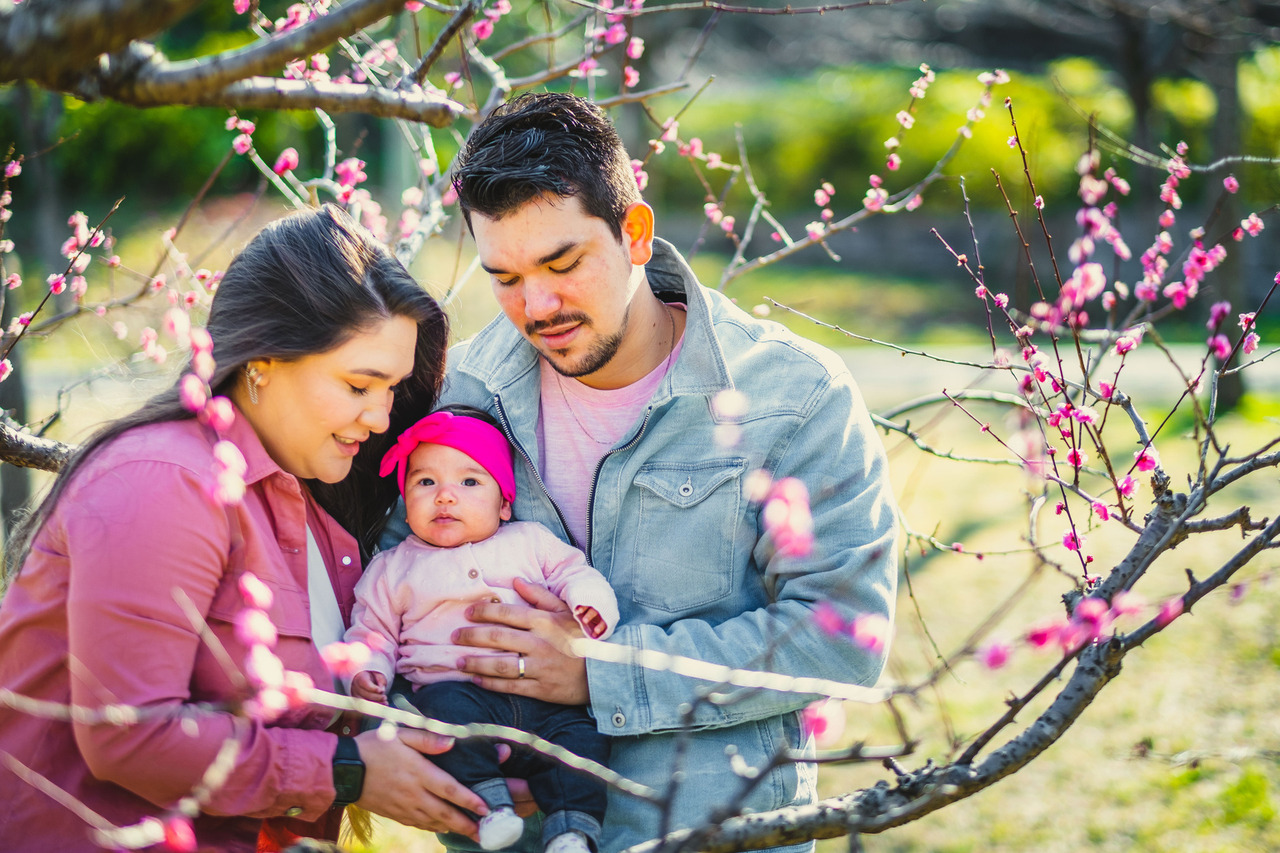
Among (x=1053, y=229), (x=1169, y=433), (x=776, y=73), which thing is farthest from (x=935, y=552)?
(x=776, y=73)

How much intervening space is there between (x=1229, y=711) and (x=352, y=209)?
3.92 m

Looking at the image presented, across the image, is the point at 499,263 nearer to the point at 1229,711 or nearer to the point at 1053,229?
the point at 1229,711

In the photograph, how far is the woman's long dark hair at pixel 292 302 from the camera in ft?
6.23

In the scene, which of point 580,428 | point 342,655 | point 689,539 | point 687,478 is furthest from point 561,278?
point 342,655

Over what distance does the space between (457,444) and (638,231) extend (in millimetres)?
697

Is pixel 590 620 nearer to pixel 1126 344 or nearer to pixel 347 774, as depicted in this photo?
pixel 347 774

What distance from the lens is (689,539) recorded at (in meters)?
2.22

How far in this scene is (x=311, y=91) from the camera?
1.53 meters

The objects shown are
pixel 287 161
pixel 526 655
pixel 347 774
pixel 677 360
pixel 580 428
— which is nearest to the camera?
pixel 347 774

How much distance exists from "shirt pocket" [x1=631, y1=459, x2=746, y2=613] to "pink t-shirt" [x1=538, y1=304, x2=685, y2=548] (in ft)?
0.60

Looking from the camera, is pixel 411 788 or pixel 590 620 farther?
pixel 590 620

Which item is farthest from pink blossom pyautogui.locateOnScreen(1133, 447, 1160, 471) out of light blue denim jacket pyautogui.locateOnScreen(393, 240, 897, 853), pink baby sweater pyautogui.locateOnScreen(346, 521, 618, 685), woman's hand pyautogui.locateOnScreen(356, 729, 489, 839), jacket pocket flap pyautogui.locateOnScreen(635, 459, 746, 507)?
woman's hand pyautogui.locateOnScreen(356, 729, 489, 839)

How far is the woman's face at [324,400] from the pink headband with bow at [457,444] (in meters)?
0.22

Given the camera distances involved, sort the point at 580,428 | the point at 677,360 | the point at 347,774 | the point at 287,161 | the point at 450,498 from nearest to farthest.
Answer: the point at 347,774, the point at 450,498, the point at 677,360, the point at 580,428, the point at 287,161
